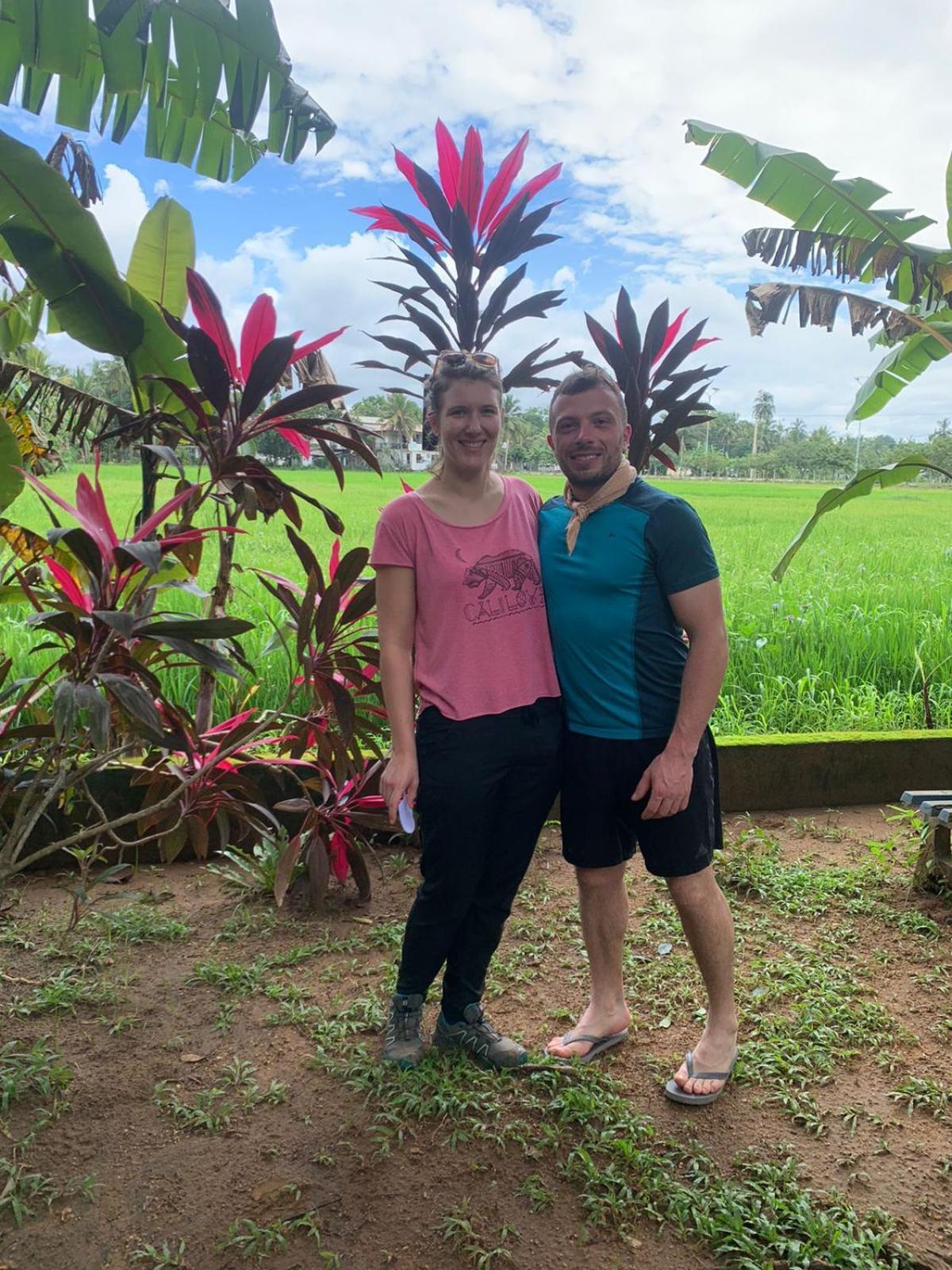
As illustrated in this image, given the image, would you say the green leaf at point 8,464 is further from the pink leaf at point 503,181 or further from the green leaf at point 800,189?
the green leaf at point 800,189

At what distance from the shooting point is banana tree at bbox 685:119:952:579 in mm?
3963

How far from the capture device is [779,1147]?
5.87 ft

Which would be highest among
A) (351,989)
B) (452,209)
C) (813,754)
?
(452,209)

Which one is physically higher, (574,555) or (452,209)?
(452,209)

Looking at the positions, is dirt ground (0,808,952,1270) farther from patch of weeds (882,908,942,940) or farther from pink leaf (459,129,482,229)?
pink leaf (459,129,482,229)

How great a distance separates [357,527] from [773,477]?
126ft

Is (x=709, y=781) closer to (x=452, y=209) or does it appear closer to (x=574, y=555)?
(x=574, y=555)

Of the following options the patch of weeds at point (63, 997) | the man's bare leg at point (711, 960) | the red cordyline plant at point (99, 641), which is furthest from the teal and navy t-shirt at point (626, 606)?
the patch of weeds at point (63, 997)

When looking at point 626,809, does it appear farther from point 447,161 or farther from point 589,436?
point 447,161

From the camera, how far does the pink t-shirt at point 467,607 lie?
5.89ft

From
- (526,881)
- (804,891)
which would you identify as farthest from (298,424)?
(804,891)

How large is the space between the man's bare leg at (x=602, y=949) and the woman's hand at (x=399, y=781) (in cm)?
46

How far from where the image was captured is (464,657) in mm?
1800

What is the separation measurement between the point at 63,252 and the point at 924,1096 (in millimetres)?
2848
